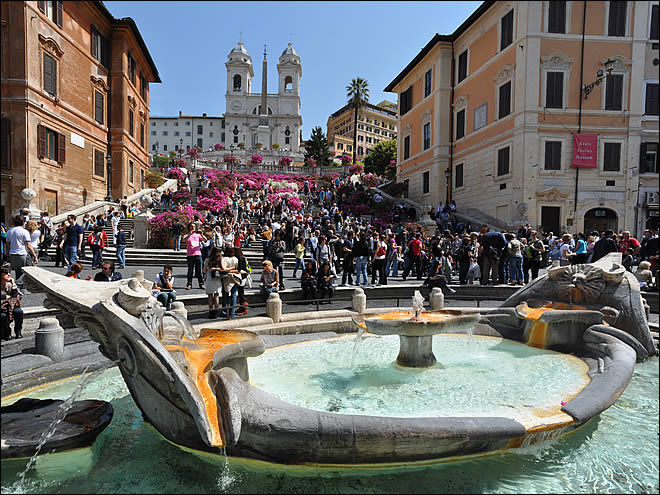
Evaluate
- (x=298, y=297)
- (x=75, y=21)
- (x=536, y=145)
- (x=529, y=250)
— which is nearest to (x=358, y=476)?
(x=298, y=297)

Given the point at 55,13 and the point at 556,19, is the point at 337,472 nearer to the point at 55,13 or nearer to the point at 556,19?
the point at 556,19

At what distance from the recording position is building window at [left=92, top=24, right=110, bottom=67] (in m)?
28.5

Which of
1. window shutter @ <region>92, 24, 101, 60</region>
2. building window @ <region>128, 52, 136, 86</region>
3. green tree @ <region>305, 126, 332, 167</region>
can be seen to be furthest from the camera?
green tree @ <region>305, 126, 332, 167</region>

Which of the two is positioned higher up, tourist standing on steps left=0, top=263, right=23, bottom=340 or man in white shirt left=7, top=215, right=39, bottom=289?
man in white shirt left=7, top=215, right=39, bottom=289

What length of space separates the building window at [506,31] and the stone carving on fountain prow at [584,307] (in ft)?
67.8

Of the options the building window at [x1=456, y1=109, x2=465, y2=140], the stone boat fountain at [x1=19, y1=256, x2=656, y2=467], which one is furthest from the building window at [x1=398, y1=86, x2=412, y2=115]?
the stone boat fountain at [x1=19, y1=256, x2=656, y2=467]

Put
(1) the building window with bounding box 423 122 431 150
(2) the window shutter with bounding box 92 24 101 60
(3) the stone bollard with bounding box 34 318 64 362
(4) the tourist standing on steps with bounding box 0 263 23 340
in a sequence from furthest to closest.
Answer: (1) the building window with bounding box 423 122 431 150
(2) the window shutter with bounding box 92 24 101 60
(4) the tourist standing on steps with bounding box 0 263 23 340
(3) the stone bollard with bounding box 34 318 64 362

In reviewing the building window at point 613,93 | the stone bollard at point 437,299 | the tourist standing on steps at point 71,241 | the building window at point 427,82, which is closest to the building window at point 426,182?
the building window at point 427,82

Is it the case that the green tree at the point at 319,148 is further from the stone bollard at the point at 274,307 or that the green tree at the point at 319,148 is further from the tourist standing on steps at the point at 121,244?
the stone bollard at the point at 274,307

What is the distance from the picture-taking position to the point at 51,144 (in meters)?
24.2

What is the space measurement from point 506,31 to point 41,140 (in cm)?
2629

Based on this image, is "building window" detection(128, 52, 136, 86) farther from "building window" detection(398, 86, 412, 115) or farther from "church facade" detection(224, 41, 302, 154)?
"church facade" detection(224, 41, 302, 154)

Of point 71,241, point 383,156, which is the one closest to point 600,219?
point 71,241

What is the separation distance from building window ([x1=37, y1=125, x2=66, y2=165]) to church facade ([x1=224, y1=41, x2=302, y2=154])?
78047 millimetres
